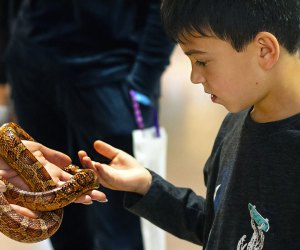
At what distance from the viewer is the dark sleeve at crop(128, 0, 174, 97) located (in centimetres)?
182

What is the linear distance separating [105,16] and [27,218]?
0.82 m

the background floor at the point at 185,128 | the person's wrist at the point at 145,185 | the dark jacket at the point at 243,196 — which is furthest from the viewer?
the background floor at the point at 185,128

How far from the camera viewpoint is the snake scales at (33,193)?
3.92 feet

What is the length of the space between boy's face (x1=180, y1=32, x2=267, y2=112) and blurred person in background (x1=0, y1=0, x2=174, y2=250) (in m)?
0.77

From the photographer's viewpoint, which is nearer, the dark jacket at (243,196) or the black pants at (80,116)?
the dark jacket at (243,196)

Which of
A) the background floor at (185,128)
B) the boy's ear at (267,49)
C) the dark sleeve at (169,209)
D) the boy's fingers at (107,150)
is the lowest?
the background floor at (185,128)

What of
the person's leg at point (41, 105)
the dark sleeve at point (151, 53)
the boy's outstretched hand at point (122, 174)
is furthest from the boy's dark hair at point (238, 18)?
the person's leg at point (41, 105)

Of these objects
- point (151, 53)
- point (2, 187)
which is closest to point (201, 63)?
point (2, 187)

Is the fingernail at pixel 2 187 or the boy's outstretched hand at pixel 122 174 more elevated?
the boy's outstretched hand at pixel 122 174

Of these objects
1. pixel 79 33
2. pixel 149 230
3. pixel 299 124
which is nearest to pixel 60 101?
pixel 79 33

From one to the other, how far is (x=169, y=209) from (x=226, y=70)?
0.41 meters

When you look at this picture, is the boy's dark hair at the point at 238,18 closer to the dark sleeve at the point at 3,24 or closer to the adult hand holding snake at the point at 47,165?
the adult hand holding snake at the point at 47,165

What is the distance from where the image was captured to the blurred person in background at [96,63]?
184cm

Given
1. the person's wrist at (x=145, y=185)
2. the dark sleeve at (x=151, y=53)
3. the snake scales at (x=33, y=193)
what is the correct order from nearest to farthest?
the snake scales at (x=33, y=193) < the person's wrist at (x=145, y=185) < the dark sleeve at (x=151, y=53)
